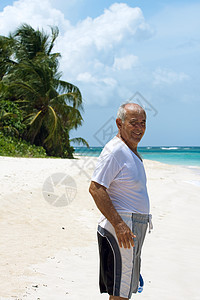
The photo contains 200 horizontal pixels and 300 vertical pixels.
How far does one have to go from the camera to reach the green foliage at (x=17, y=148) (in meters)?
16.2

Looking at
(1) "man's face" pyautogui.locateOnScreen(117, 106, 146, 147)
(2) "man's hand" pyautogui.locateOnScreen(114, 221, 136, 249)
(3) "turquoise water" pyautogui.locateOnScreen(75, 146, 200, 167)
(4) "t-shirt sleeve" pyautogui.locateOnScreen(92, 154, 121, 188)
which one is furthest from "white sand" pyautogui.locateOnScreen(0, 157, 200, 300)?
(3) "turquoise water" pyautogui.locateOnScreen(75, 146, 200, 167)

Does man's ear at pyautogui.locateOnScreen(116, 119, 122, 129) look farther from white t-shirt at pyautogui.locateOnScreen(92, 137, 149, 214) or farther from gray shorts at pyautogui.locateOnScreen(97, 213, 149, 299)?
gray shorts at pyautogui.locateOnScreen(97, 213, 149, 299)

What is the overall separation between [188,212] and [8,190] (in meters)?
3.96

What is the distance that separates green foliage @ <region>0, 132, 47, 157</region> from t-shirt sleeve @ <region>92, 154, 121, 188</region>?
46.9 feet

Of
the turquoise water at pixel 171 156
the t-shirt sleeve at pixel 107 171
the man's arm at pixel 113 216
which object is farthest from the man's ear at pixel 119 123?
the turquoise water at pixel 171 156

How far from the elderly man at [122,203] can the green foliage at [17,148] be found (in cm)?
1425

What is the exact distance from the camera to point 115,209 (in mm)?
1935

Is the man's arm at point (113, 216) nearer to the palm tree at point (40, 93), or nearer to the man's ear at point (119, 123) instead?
the man's ear at point (119, 123)

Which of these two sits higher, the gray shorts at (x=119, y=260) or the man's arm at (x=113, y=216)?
the man's arm at (x=113, y=216)

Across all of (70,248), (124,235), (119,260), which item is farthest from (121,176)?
(70,248)

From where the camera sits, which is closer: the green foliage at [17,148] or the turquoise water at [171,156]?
the green foliage at [17,148]

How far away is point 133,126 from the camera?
6.63 ft

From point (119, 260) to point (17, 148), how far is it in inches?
638

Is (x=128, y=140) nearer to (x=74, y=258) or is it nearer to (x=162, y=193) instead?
(x=74, y=258)
